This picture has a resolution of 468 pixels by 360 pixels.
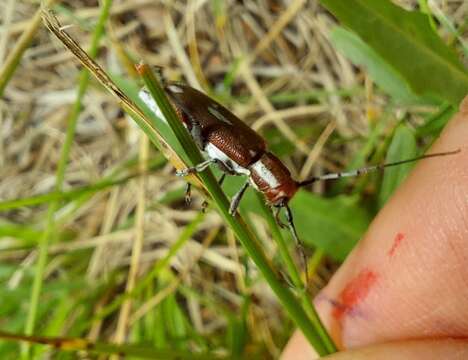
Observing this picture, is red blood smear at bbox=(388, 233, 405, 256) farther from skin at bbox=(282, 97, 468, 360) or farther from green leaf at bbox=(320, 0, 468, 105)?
green leaf at bbox=(320, 0, 468, 105)

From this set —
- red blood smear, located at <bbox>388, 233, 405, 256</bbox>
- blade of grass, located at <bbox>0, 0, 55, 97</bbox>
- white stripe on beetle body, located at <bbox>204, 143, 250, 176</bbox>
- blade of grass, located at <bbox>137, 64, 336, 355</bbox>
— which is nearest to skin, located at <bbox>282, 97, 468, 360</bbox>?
red blood smear, located at <bbox>388, 233, 405, 256</bbox>

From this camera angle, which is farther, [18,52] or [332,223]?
[332,223]

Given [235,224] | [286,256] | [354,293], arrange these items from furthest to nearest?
[354,293] → [286,256] → [235,224]

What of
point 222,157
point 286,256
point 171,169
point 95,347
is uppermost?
point 171,169

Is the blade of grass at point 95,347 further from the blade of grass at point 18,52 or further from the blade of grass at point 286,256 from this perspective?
the blade of grass at point 18,52

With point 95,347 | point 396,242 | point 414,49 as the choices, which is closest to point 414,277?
point 396,242

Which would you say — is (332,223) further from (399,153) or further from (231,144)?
(231,144)
